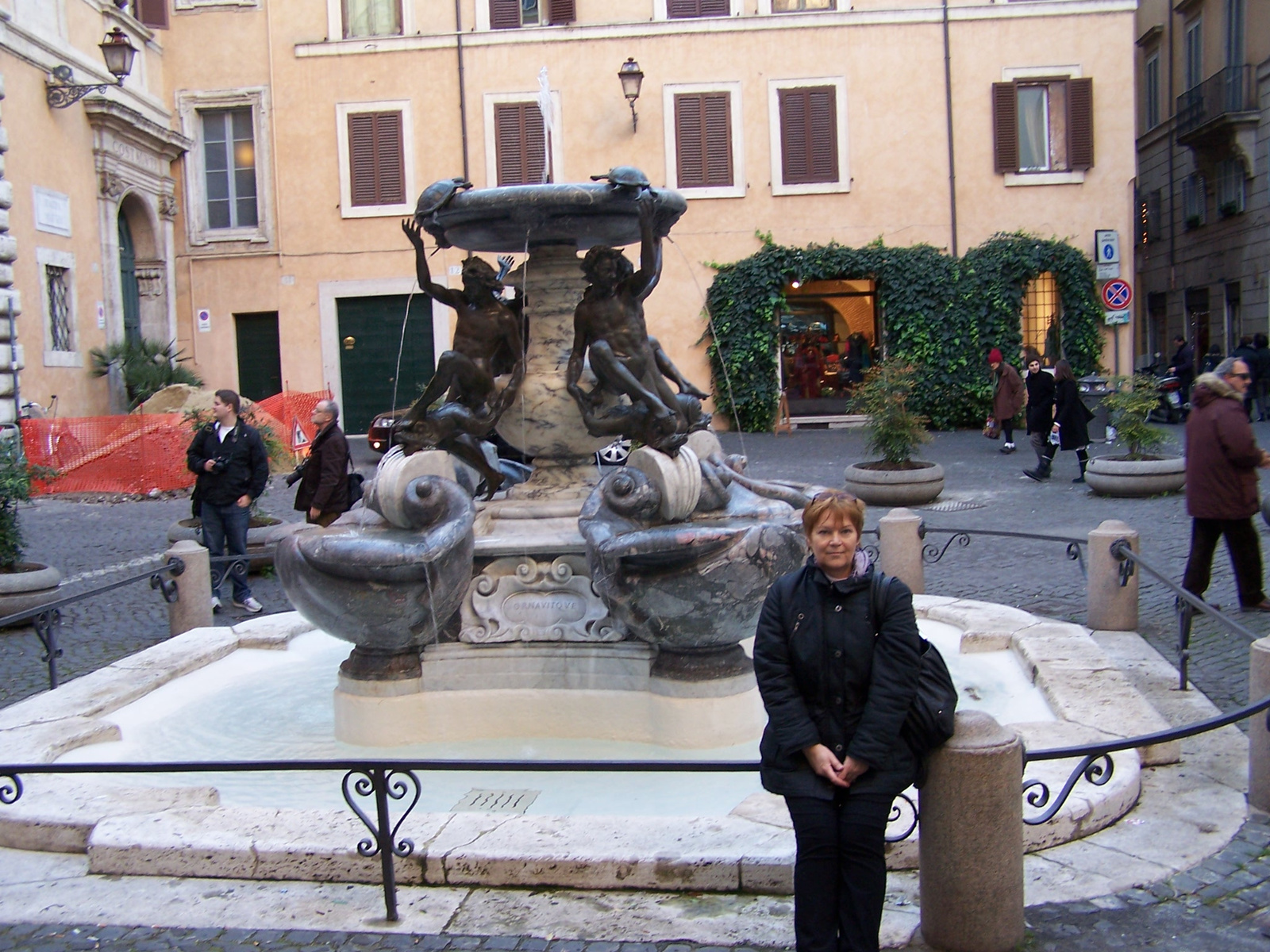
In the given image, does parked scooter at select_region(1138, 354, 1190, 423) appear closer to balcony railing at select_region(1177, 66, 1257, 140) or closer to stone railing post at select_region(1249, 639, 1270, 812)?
balcony railing at select_region(1177, 66, 1257, 140)

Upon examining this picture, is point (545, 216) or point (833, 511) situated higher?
point (545, 216)

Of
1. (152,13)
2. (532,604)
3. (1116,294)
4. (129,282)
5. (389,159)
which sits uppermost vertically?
(152,13)

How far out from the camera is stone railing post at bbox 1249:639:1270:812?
4.25 meters

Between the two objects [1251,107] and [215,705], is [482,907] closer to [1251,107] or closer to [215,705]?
[215,705]

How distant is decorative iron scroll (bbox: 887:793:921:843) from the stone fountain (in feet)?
3.99

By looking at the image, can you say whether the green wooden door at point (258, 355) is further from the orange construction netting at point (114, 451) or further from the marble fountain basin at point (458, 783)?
the marble fountain basin at point (458, 783)

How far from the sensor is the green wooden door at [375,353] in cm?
2302

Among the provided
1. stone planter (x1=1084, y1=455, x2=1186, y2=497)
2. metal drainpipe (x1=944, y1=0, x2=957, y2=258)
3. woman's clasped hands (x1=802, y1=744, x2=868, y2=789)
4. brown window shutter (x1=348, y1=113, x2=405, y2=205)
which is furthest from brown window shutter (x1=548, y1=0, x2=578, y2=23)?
woman's clasped hands (x1=802, y1=744, x2=868, y2=789)

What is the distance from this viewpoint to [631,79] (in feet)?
71.0

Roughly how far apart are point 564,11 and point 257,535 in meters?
15.2

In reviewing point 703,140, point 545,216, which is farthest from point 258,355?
point 545,216

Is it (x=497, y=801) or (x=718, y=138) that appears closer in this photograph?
(x=497, y=801)

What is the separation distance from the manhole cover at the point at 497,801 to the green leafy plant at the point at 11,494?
5.12m

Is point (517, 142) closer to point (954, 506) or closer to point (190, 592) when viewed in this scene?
point (954, 506)
